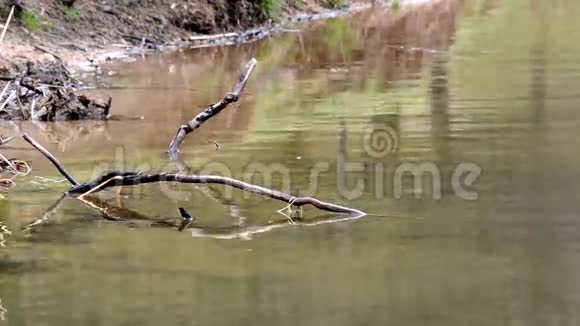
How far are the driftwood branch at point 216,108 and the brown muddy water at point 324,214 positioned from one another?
0.18m

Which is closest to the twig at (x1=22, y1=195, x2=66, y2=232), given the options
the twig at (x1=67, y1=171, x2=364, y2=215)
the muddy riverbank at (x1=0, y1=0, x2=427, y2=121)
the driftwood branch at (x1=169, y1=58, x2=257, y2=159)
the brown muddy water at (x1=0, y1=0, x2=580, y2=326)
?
the brown muddy water at (x1=0, y1=0, x2=580, y2=326)

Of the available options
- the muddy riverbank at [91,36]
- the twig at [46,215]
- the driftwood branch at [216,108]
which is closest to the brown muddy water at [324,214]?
the twig at [46,215]

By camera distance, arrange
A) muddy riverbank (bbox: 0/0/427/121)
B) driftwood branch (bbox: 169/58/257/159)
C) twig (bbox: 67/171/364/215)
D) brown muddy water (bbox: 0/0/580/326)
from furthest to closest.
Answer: muddy riverbank (bbox: 0/0/427/121) → driftwood branch (bbox: 169/58/257/159) → twig (bbox: 67/171/364/215) → brown muddy water (bbox: 0/0/580/326)

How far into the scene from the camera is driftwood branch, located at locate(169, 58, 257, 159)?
8141 millimetres

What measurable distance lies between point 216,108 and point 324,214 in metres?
1.31

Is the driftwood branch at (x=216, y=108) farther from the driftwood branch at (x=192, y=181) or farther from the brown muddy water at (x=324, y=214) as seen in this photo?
the brown muddy water at (x=324, y=214)

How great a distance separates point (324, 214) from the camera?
24.5 ft

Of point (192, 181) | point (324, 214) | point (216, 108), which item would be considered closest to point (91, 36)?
point (216, 108)

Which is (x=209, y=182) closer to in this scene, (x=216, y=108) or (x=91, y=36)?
(x=216, y=108)

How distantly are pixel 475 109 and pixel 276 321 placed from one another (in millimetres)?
6658

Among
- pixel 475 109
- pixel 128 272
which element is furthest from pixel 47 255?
pixel 475 109

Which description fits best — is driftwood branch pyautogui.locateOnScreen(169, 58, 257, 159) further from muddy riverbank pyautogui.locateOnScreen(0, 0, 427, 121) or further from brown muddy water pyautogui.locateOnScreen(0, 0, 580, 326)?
muddy riverbank pyautogui.locateOnScreen(0, 0, 427, 121)

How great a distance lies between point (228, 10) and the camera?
20906 mm

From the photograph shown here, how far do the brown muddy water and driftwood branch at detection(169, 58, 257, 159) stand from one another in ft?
0.58
